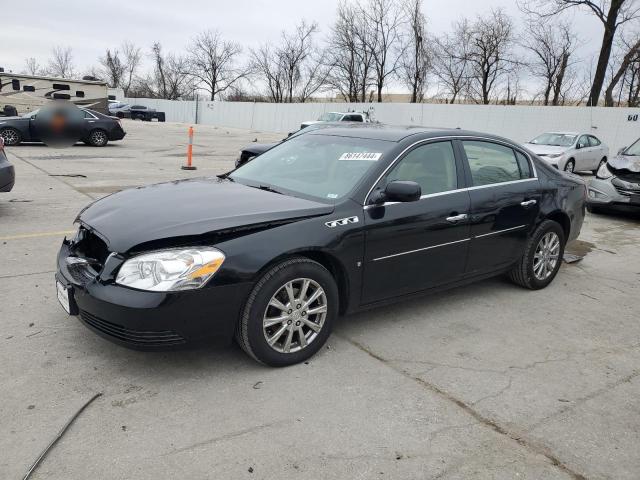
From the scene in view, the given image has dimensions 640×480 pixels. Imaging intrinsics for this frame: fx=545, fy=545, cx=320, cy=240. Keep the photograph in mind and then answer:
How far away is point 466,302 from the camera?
16.3 feet

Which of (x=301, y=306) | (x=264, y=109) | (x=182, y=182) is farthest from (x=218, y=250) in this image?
(x=264, y=109)

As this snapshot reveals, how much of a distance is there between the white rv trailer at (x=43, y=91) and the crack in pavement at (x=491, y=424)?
22.9 meters

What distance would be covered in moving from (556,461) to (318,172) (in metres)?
2.55

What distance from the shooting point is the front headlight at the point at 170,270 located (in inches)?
120

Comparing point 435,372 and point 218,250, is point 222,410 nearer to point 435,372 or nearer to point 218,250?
point 218,250

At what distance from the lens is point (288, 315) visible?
11.3 feet

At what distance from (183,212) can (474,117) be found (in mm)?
29384

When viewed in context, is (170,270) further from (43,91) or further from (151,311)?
(43,91)

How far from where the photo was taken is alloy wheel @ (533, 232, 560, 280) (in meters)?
5.32

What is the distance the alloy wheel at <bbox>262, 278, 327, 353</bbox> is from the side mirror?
0.84 m

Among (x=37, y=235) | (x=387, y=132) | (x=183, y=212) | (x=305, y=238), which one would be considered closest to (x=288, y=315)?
(x=305, y=238)

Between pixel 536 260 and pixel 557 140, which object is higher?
pixel 557 140

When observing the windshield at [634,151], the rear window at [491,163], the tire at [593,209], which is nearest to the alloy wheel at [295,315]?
the rear window at [491,163]

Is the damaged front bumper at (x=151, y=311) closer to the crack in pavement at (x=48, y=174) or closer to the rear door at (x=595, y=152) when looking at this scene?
the crack in pavement at (x=48, y=174)
